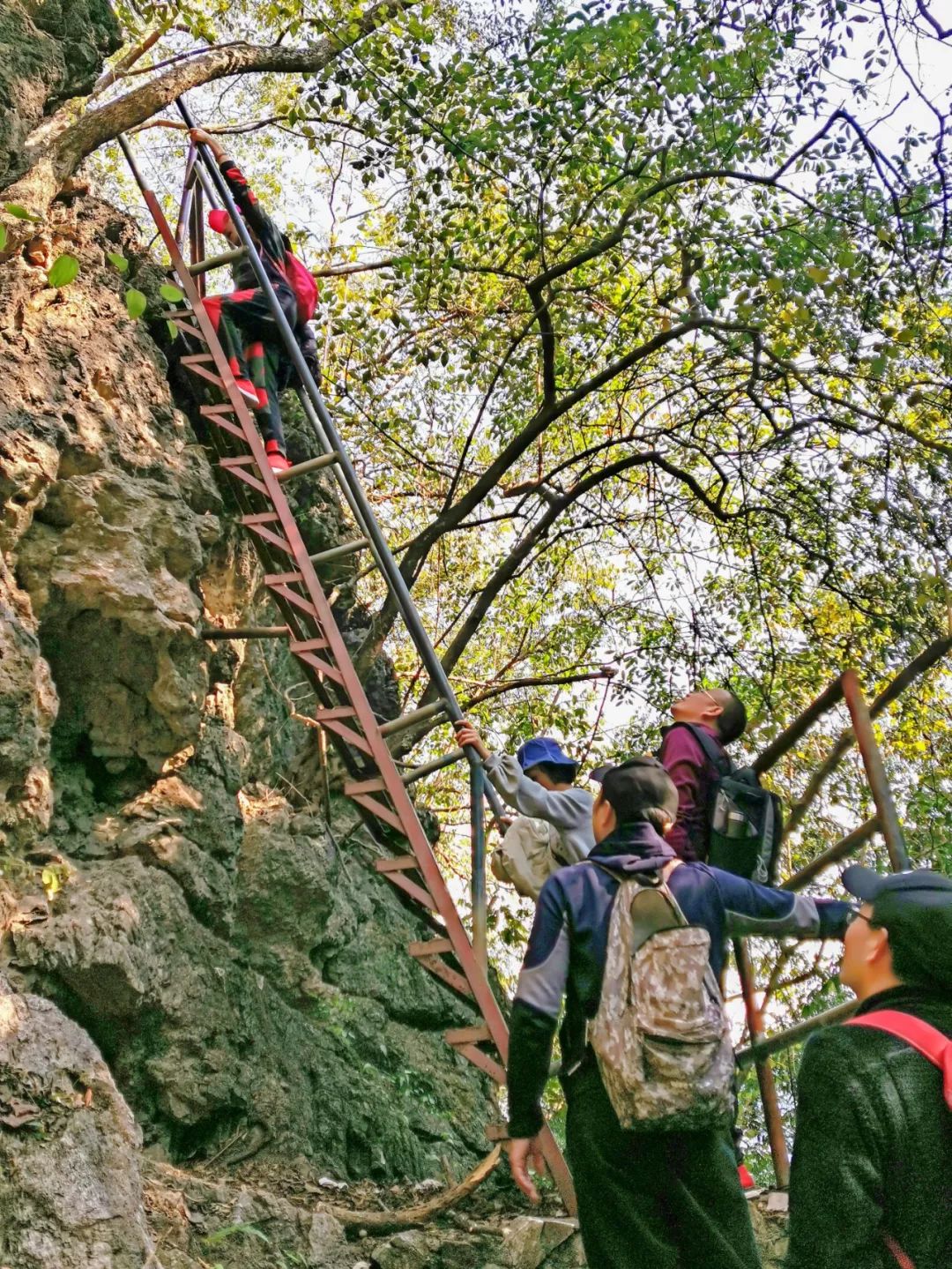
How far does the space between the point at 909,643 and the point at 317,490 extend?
4774 millimetres

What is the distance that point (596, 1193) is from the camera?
2863mm

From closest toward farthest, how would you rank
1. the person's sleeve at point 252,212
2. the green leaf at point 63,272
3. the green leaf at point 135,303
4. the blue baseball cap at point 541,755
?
1. the green leaf at point 63,272
2. the green leaf at point 135,303
3. the blue baseball cap at point 541,755
4. the person's sleeve at point 252,212

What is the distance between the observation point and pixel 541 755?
15.1 ft

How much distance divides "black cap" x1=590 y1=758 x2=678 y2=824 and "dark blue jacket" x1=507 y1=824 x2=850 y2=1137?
0.05 metres

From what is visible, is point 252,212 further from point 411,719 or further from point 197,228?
point 411,719

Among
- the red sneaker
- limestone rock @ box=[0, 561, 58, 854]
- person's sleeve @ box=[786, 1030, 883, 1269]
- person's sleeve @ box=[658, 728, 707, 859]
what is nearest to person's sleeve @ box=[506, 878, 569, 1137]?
person's sleeve @ box=[786, 1030, 883, 1269]

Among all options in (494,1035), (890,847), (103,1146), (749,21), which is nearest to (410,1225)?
(494,1035)

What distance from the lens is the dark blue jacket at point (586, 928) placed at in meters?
2.91

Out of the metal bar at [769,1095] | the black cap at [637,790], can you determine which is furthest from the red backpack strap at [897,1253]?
the metal bar at [769,1095]

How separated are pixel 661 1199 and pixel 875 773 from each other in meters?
1.26

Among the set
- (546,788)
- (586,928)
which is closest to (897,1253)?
(586,928)

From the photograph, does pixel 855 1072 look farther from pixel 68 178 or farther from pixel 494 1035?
pixel 68 178

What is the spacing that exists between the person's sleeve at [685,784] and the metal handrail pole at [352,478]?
1009mm

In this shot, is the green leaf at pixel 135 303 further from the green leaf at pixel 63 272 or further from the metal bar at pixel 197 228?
the metal bar at pixel 197 228
